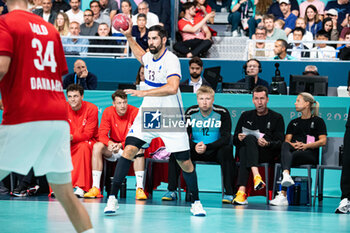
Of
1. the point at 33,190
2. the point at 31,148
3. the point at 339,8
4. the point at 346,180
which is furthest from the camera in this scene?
the point at 339,8

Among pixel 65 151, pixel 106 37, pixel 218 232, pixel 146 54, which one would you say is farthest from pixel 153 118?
pixel 106 37

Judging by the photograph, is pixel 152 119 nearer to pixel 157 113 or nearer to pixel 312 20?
pixel 157 113

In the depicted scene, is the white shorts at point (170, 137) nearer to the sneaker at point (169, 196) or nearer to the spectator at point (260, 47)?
the sneaker at point (169, 196)

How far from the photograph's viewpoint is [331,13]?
1520 cm

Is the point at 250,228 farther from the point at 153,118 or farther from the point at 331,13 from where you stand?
the point at 331,13

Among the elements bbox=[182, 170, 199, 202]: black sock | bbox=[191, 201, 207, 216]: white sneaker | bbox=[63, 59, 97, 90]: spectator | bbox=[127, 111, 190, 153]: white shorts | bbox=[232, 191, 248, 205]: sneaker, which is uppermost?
bbox=[63, 59, 97, 90]: spectator

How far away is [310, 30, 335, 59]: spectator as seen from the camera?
44.9 feet

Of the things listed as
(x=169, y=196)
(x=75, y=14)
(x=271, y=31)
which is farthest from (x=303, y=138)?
(x=75, y=14)

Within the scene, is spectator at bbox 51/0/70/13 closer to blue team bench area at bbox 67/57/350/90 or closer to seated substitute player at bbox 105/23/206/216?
blue team bench area at bbox 67/57/350/90

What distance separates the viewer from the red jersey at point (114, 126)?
9.52 meters

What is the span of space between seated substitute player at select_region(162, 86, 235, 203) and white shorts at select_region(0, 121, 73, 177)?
5007mm

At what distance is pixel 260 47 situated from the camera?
1368cm

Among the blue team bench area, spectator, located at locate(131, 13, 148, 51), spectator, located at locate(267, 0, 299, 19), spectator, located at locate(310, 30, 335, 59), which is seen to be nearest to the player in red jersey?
the blue team bench area

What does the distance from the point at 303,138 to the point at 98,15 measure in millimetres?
7730
